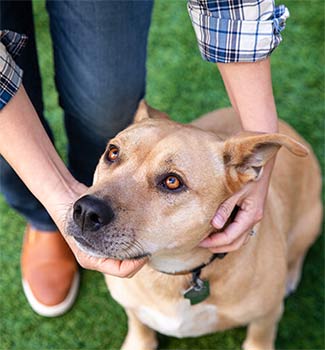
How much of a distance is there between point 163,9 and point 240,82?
7.09ft

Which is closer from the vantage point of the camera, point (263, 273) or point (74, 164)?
point (263, 273)

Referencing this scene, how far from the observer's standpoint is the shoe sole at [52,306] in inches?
113

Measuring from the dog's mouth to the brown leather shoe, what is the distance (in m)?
1.15

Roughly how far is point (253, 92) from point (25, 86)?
975 millimetres

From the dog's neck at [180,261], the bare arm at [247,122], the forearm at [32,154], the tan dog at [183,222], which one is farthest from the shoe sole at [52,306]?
the bare arm at [247,122]

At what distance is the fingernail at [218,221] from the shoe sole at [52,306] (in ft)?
4.16

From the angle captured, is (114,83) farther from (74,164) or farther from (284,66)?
(284,66)

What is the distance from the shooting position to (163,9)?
3955 millimetres

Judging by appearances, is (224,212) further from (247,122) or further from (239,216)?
(247,122)

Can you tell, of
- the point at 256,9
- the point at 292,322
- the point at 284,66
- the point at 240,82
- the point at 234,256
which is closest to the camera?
the point at 256,9

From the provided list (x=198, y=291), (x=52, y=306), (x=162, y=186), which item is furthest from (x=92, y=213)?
(x=52, y=306)

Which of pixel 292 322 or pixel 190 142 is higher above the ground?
pixel 190 142

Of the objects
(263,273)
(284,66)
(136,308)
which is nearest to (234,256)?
(263,273)

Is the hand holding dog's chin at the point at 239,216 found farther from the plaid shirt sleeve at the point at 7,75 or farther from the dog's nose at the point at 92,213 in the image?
the plaid shirt sleeve at the point at 7,75
